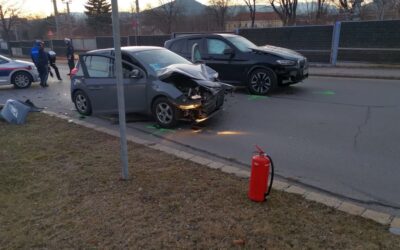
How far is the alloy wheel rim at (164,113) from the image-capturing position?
716 centimetres

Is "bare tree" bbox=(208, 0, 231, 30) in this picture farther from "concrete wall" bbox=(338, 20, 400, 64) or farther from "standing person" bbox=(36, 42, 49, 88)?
"standing person" bbox=(36, 42, 49, 88)

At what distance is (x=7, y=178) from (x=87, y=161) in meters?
1.04

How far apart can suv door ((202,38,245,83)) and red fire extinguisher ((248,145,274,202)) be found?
22.8 feet

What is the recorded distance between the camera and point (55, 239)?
3.30 meters

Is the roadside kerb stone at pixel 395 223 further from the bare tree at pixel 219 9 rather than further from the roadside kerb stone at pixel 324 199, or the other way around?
the bare tree at pixel 219 9

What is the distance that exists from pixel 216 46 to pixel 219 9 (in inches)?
2083

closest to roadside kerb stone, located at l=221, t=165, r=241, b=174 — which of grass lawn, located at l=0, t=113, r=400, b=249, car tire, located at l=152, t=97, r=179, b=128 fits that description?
grass lawn, located at l=0, t=113, r=400, b=249

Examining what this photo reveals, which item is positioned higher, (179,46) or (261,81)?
(179,46)

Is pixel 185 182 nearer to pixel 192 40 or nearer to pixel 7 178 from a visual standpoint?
pixel 7 178

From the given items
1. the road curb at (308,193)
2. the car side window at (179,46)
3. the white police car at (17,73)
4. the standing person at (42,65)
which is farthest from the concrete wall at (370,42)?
the white police car at (17,73)

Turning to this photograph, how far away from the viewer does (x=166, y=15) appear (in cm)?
5756

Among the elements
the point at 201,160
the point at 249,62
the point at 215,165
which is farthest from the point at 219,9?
the point at 215,165

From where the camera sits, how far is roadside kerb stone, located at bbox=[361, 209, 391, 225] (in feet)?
11.3

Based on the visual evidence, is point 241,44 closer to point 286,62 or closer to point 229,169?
point 286,62
